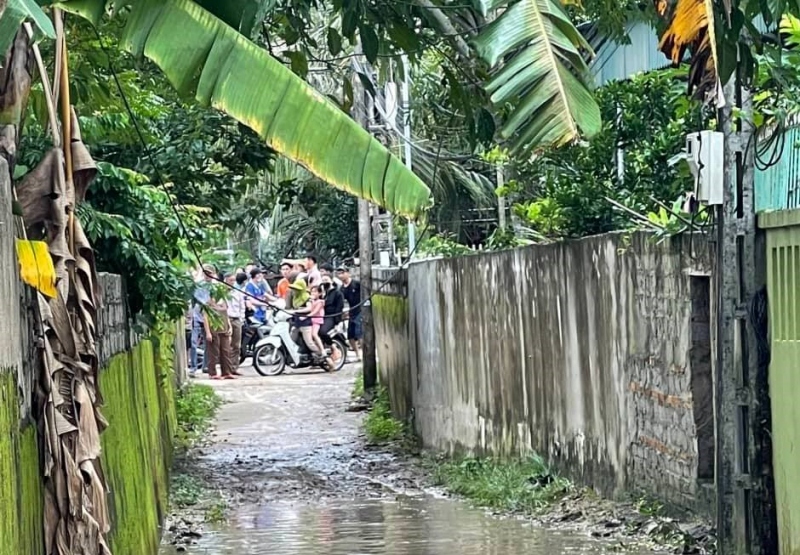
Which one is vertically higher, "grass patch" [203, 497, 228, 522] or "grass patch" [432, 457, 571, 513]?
"grass patch" [432, 457, 571, 513]

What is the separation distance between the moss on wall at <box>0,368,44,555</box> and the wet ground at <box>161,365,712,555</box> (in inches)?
182

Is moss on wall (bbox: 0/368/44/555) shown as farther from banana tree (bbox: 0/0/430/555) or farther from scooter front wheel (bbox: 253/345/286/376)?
scooter front wheel (bbox: 253/345/286/376)

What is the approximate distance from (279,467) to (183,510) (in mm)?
3028

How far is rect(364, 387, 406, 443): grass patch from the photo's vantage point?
16.7 m

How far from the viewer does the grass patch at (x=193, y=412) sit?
16484 millimetres

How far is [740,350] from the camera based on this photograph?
8078 mm

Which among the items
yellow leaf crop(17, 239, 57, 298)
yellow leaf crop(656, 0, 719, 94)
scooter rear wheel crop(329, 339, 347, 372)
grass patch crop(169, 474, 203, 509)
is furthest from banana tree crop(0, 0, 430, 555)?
scooter rear wheel crop(329, 339, 347, 372)

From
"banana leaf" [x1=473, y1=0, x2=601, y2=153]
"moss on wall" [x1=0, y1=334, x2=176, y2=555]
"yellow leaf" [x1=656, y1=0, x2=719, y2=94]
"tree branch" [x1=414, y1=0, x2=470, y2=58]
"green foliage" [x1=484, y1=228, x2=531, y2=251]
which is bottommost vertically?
"moss on wall" [x1=0, y1=334, x2=176, y2=555]

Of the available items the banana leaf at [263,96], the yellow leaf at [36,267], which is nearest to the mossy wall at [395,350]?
the banana leaf at [263,96]

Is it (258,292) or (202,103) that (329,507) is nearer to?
(202,103)

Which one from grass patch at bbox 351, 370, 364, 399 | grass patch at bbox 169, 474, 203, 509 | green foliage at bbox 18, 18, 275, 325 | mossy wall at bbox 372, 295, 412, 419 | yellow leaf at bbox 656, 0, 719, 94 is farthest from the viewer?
grass patch at bbox 351, 370, 364, 399

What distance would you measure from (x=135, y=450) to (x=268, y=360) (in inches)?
653

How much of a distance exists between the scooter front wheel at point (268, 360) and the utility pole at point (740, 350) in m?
17.8

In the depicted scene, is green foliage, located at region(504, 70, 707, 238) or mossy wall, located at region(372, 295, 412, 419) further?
mossy wall, located at region(372, 295, 412, 419)
